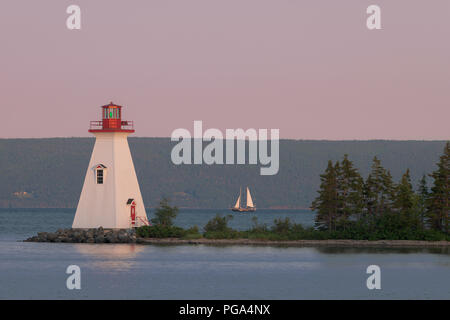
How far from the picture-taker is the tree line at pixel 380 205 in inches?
2409

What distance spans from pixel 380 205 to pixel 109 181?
17482mm

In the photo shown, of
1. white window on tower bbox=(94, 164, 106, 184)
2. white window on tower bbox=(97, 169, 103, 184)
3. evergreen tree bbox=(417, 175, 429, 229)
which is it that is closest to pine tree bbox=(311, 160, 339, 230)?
evergreen tree bbox=(417, 175, 429, 229)

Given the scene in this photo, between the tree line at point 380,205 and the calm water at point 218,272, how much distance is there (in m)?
2.21

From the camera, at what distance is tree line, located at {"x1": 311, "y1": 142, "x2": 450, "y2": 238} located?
61.2 m

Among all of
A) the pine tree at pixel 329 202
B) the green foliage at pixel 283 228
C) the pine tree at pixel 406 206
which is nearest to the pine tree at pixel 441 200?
the pine tree at pixel 406 206

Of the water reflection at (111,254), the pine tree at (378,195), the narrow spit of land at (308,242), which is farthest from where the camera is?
the pine tree at (378,195)

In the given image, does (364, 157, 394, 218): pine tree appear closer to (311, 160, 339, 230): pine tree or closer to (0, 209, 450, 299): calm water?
(311, 160, 339, 230): pine tree

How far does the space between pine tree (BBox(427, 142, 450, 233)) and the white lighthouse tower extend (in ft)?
63.2

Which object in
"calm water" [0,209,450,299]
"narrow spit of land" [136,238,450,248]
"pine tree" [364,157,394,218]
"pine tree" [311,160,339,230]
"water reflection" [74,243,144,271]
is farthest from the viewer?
"pine tree" [364,157,394,218]

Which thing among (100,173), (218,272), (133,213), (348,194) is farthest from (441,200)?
(100,173)

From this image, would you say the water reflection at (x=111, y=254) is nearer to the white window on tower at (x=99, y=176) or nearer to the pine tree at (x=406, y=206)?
the white window on tower at (x=99, y=176)
